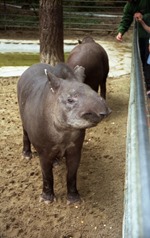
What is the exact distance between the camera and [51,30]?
5.85 metres

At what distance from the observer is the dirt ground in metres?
2.70

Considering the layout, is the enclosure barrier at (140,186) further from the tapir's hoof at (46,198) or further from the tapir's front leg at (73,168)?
the tapir's hoof at (46,198)

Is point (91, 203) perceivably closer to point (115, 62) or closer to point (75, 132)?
point (75, 132)

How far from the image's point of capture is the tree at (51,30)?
Answer: 18.7 feet

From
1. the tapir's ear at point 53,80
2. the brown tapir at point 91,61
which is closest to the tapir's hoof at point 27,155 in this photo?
the brown tapir at point 91,61

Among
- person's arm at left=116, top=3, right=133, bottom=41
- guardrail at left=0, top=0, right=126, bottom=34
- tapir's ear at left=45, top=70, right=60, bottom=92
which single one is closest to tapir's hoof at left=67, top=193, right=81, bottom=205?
tapir's ear at left=45, top=70, right=60, bottom=92

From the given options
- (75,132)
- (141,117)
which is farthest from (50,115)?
(141,117)

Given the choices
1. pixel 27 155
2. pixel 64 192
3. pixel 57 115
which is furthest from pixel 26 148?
pixel 57 115

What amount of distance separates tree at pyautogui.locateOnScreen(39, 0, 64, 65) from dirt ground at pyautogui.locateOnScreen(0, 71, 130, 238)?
1.92m

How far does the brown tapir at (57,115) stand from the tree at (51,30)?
2.61 m

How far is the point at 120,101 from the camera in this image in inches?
206

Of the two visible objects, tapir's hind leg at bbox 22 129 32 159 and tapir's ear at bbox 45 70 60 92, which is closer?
tapir's ear at bbox 45 70 60 92

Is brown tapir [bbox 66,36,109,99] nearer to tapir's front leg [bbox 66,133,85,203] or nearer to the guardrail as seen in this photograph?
tapir's front leg [bbox 66,133,85,203]

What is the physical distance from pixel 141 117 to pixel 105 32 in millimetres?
10128
